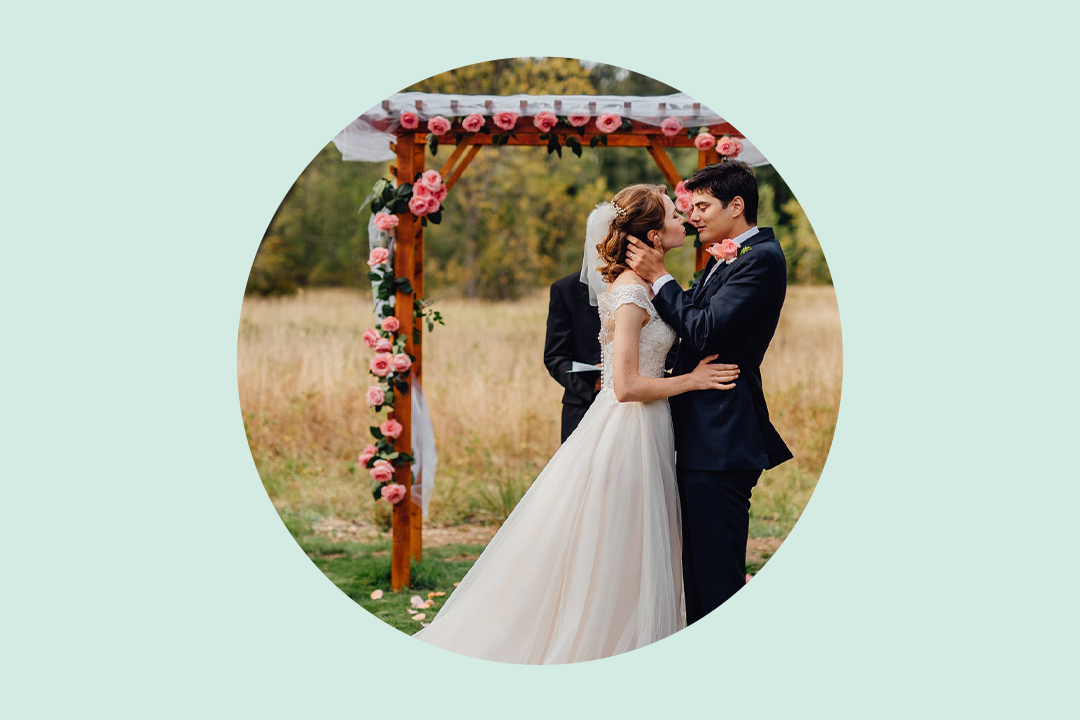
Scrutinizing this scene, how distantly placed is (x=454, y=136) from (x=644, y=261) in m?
2.05

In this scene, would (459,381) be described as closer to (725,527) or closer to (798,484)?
(798,484)

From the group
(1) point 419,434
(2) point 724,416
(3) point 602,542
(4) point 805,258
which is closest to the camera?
(2) point 724,416

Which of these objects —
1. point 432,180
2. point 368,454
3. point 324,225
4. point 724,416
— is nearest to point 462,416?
point 368,454

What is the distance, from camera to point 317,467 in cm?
865

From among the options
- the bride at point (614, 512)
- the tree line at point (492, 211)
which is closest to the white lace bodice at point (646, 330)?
the bride at point (614, 512)

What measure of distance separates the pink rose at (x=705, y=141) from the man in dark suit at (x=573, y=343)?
1037mm

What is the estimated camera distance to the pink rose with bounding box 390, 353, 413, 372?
18.7ft

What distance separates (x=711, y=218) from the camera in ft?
13.8

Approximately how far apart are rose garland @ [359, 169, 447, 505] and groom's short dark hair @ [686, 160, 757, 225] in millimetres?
1941

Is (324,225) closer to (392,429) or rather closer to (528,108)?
(392,429)

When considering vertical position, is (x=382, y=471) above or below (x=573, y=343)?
below

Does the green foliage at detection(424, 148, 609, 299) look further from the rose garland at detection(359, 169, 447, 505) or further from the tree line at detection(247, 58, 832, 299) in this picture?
the rose garland at detection(359, 169, 447, 505)

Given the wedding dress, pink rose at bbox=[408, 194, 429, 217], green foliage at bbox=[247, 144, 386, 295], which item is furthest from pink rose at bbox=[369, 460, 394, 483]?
green foliage at bbox=[247, 144, 386, 295]

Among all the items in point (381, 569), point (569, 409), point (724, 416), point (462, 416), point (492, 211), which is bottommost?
point (381, 569)
